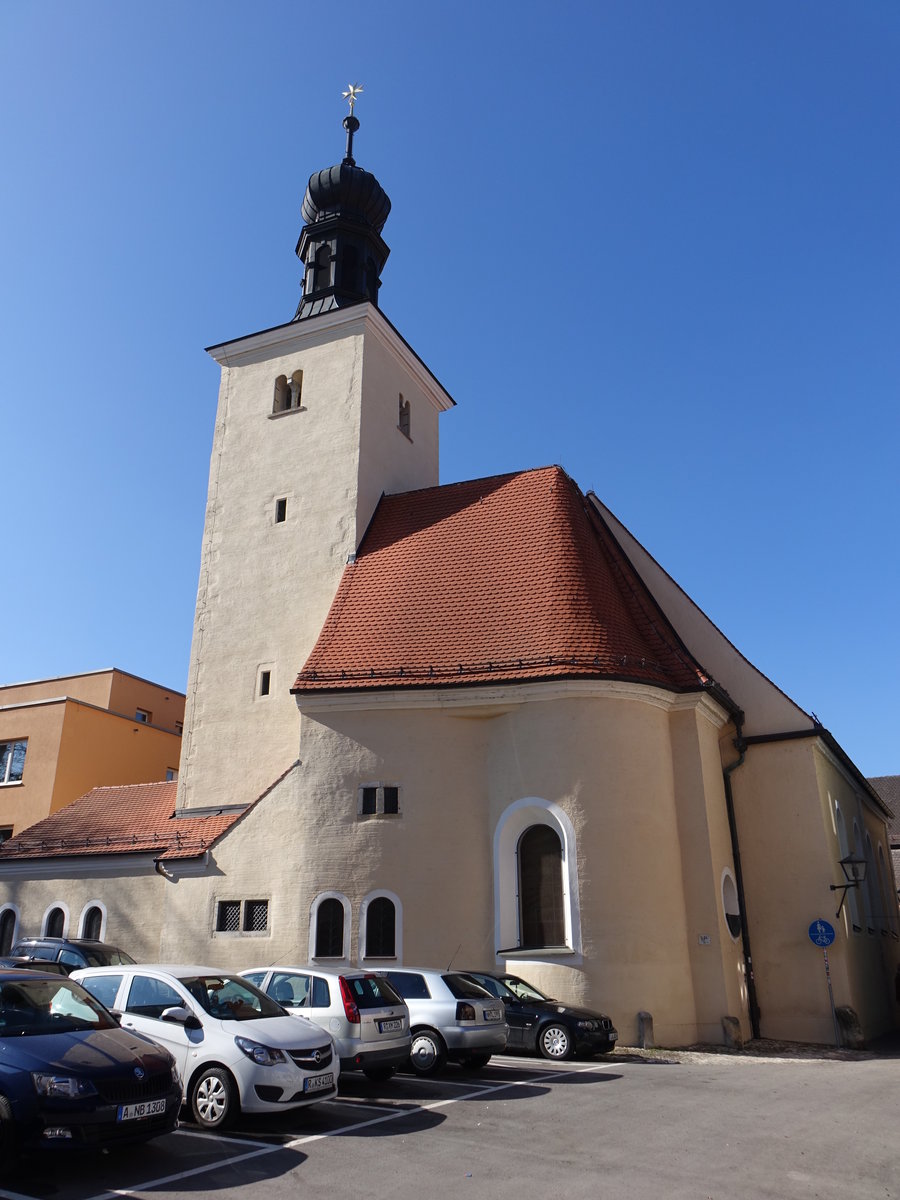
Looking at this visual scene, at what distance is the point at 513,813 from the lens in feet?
54.8

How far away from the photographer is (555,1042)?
12.8 m

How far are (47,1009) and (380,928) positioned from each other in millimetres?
9347

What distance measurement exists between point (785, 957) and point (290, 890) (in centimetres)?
946

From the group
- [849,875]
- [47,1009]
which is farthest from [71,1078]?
[849,875]

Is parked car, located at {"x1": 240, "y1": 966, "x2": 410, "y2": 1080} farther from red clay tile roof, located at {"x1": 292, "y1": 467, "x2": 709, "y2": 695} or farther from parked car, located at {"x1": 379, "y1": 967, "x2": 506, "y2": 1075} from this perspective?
red clay tile roof, located at {"x1": 292, "y1": 467, "x2": 709, "y2": 695}

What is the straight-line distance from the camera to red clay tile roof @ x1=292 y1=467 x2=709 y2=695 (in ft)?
57.7

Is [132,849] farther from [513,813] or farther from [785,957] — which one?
[785,957]

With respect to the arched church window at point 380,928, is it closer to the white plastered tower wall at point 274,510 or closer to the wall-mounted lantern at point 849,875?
the white plastered tower wall at point 274,510

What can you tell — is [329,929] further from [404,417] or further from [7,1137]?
[404,417]

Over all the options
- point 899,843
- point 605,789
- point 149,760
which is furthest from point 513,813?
point 899,843

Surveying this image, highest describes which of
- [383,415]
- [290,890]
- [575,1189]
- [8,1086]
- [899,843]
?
[383,415]

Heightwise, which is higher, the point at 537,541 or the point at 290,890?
the point at 537,541

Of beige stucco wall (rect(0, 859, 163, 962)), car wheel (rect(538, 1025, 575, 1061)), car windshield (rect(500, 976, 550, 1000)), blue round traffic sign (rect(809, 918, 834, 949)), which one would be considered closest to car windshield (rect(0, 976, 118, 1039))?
car wheel (rect(538, 1025, 575, 1061))

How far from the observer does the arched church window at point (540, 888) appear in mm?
16078
